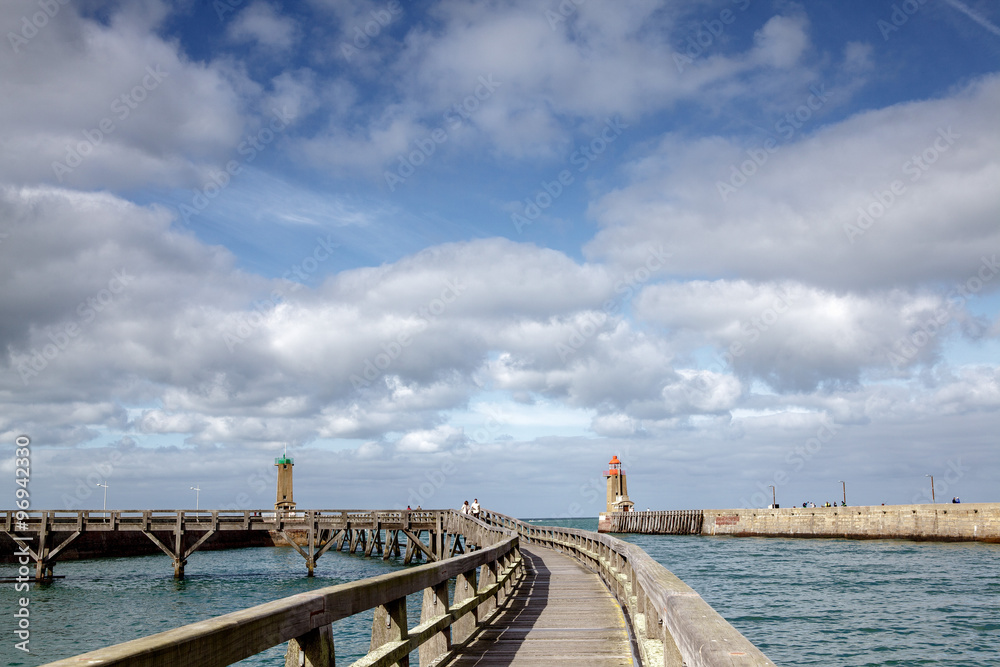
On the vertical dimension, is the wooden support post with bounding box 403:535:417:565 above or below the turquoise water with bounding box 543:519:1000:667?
below

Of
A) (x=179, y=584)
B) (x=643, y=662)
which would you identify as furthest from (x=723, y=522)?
(x=643, y=662)

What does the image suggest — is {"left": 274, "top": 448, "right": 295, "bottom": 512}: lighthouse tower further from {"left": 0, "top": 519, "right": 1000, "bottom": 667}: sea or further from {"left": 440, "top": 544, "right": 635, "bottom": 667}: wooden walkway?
{"left": 440, "top": 544, "right": 635, "bottom": 667}: wooden walkway

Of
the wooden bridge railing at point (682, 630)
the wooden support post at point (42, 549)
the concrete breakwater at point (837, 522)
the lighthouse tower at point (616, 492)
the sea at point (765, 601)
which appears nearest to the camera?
the wooden bridge railing at point (682, 630)

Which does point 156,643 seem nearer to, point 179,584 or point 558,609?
point 558,609

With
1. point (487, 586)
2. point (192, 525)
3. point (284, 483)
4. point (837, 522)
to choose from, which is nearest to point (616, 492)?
point (837, 522)

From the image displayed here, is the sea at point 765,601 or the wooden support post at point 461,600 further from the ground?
the wooden support post at point 461,600

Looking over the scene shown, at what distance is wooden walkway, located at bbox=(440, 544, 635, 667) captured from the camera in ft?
23.5

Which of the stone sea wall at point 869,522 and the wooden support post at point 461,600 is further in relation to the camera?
the stone sea wall at point 869,522

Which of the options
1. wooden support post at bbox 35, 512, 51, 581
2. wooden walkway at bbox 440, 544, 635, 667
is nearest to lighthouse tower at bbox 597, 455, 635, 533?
wooden support post at bbox 35, 512, 51, 581

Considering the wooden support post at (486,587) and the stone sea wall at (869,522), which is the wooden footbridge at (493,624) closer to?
the wooden support post at (486,587)

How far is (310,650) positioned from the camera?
12.2 ft

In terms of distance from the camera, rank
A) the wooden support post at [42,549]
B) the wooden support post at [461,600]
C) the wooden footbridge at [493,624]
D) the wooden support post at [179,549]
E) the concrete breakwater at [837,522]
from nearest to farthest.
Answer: the wooden footbridge at [493,624] → the wooden support post at [461,600] → the wooden support post at [42,549] → the wooden support post at [179,549] → the concrete breakwater at [837,522]

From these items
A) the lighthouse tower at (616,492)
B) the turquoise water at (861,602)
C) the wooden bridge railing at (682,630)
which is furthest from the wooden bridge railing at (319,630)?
the lighthouse tower at (616,492)

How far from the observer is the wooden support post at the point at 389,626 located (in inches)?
197
